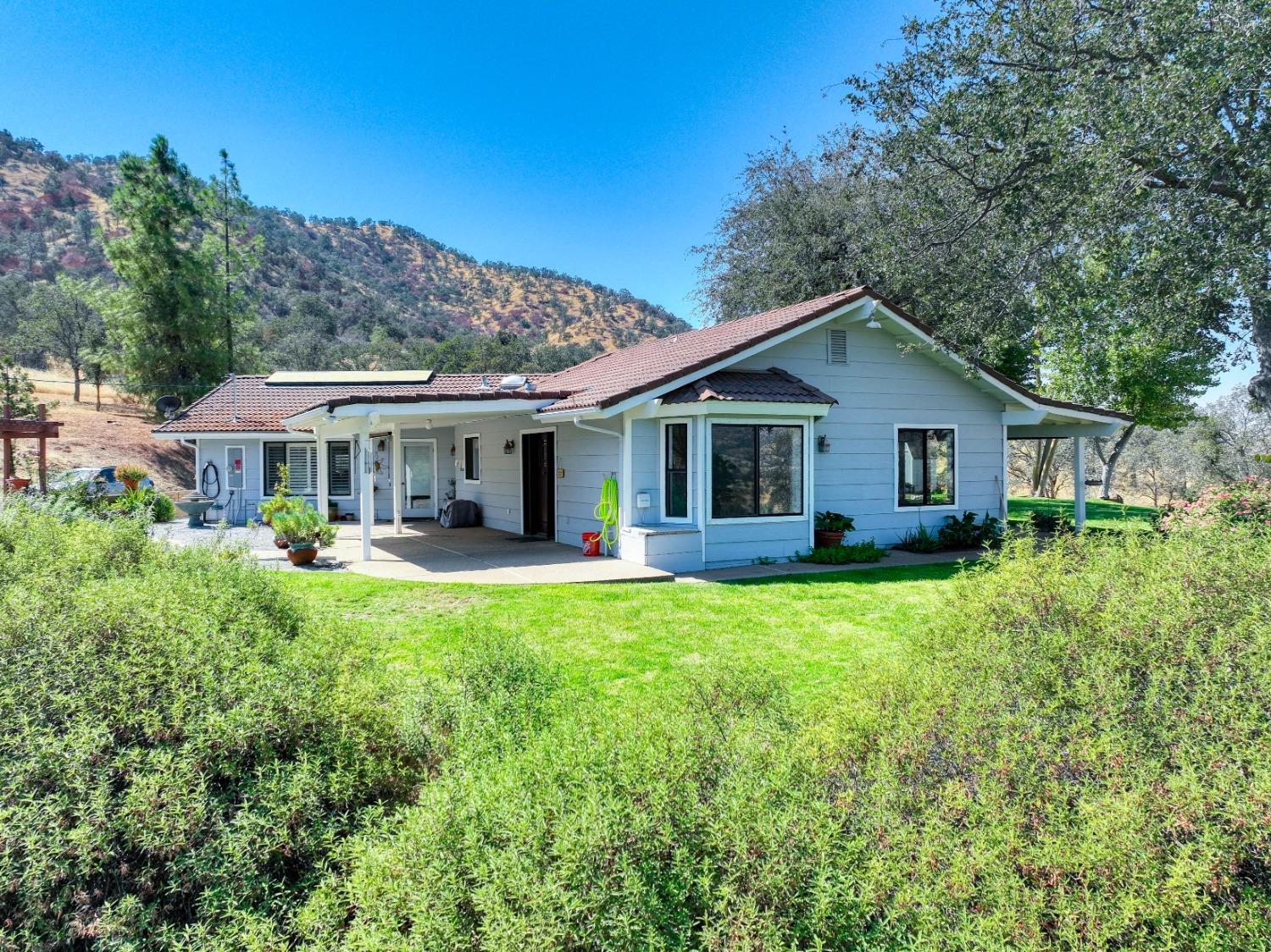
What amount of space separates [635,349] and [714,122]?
9975 millimetres

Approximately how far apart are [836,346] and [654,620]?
7153 mm

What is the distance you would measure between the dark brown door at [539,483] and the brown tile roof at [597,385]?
1.15 m

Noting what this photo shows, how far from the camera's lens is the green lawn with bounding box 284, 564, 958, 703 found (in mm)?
5551

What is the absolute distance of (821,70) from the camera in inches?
568

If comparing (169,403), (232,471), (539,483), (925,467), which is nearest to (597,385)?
(539,483)

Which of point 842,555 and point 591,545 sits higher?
point 591,545

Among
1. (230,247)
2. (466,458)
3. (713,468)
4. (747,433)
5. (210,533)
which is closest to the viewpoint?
(713,468)

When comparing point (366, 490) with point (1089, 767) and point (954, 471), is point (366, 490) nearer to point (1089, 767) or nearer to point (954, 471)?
point (954, 471)

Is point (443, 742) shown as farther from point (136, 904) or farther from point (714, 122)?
point (714, 122)

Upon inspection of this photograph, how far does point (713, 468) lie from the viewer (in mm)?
10828

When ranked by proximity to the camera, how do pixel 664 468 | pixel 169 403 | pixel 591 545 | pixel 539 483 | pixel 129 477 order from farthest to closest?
pixel 169 403
pixel 129 477
pixel 539 483
pixel 591 545
pixel 664 468

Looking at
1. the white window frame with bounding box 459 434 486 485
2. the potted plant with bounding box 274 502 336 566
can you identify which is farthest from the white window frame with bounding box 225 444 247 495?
the potted plant with bounding box 274 502 336 566

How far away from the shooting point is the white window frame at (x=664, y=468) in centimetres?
1080

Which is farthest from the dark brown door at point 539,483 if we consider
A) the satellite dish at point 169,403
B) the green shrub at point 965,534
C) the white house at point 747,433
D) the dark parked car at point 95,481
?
the satellite dish at point 169,403
